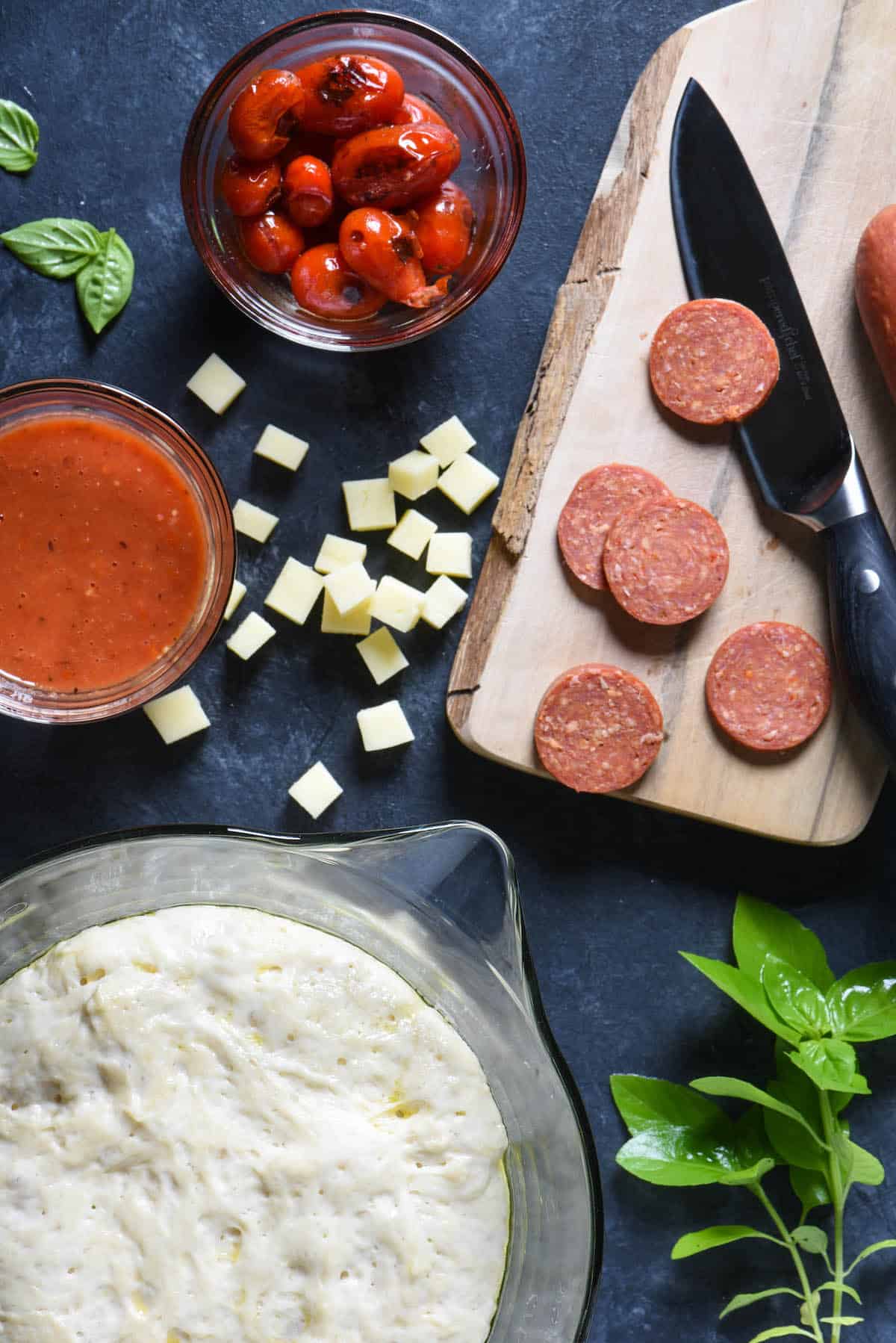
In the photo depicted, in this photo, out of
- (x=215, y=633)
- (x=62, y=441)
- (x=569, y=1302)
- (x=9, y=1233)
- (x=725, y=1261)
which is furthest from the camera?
(x=725, y=1261)

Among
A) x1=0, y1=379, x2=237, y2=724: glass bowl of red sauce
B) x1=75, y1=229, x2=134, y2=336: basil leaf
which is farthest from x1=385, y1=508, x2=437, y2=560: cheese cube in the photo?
x1=75, y1=229, x2=134, y2=336: basil leaf

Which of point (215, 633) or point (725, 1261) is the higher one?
point (215, 633)

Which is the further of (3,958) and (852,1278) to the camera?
(852,1278)

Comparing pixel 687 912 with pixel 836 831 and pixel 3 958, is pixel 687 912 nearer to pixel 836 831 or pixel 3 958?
pixel 836 831

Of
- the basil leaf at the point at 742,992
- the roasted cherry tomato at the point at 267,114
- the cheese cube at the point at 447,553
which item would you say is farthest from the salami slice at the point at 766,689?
the roasted cherry tomato at the point at 267,114

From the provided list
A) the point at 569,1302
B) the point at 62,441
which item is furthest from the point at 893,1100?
the point at 62,441

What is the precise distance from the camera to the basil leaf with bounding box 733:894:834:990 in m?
2.13

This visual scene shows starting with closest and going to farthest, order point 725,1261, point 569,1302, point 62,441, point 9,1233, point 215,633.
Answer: point 9,1233 → point 569,1302 → point 62,441 → point 215,633 → point 725,1261

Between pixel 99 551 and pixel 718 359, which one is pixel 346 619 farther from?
pixel 718 359

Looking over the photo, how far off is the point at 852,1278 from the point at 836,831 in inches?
35.2

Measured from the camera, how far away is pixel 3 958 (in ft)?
6.16

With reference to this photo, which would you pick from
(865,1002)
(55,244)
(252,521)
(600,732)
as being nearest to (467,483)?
(252,521)

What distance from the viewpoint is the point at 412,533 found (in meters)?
2.17

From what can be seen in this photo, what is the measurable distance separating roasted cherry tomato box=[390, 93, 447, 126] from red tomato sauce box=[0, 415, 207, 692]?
28.6 inches
